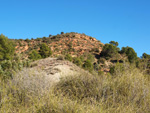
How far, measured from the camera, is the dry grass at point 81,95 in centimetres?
362

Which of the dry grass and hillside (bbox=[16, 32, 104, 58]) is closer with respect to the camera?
the dry grass

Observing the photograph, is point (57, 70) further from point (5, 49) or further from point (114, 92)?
point (5, 49)

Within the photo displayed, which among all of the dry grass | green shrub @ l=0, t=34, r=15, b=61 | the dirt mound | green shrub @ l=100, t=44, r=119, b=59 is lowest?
the dry grass

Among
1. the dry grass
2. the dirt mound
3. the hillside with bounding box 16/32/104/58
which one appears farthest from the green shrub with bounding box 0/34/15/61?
the dry grass

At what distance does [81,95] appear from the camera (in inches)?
194

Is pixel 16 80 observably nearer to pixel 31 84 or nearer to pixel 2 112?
pixel 31 84

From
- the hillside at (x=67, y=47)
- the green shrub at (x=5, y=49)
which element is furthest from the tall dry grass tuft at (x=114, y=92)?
the hillside at (x=67, y=47)

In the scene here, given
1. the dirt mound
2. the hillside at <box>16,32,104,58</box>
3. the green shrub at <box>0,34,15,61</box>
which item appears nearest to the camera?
the dirt mound

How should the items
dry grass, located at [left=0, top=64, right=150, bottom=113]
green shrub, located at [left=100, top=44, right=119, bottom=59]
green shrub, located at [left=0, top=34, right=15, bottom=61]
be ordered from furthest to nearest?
green shrub, located at [left=100, top=44, right=119, bottom=59] → green shrub, located at [left=0, top=34, right=15, bottom=61] → dry grass, located at [left=0, top=64, right=150, bottom=113]

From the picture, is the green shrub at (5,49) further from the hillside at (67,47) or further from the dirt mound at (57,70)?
the dirt mound at (57,70)

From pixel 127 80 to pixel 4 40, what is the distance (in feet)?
98.8

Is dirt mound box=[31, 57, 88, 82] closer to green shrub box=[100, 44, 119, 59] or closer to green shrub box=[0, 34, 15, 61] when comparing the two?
green shrub box=[0, 34, 15, 61]

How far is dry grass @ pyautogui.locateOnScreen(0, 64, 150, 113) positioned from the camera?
3.62 meters

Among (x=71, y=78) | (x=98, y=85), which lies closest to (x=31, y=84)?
(x=71, y=78)
